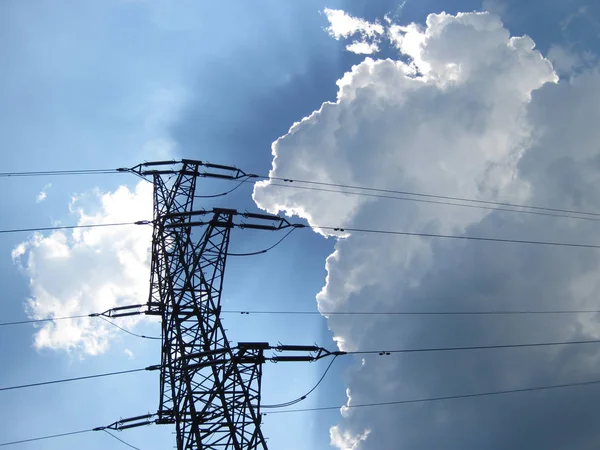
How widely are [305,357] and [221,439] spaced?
4.73m

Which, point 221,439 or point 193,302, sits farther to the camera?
point 193,302

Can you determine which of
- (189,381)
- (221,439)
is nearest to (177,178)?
(189,381)

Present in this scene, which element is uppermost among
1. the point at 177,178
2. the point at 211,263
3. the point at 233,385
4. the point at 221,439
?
the point at 177,178

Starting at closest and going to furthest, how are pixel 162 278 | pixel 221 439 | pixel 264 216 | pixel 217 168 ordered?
pixel 221 439 < pixel 264 216 < pixel 162 278 < pixel 217 168

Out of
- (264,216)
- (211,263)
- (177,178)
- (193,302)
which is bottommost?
(193,302)

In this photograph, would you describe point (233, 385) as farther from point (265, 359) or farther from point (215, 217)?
point (215, 217)

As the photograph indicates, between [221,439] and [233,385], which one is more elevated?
[233,385]

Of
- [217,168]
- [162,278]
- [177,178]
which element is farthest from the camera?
[217,168]

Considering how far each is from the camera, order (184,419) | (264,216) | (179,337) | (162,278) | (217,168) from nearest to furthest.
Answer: (184,419)
(179,337)
(264,216)
(162,278)
(217,168)

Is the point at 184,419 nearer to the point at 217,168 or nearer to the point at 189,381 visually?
the point at 189,381

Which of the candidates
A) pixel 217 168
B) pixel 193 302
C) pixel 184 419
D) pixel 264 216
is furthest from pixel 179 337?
pixel 217 168

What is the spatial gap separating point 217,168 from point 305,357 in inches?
541

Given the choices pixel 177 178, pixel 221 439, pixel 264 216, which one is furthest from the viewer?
pixel 177 178

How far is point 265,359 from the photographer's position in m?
20.5
